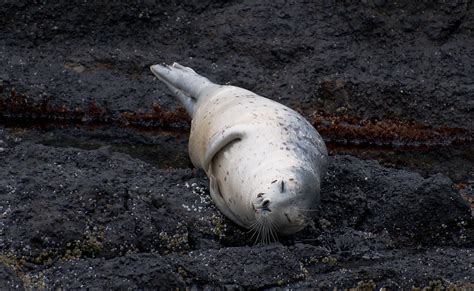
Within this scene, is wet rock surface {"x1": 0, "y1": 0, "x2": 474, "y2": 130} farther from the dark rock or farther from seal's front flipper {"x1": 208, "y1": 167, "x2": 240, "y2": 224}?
the dark rock

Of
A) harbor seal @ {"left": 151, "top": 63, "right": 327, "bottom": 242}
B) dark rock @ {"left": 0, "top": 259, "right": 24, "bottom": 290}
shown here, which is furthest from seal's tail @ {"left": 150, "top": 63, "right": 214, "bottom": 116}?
dark rock @ {"left": 0, "top": 259, "right": 24, "bottom": 290}

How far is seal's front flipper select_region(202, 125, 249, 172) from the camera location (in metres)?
7.20

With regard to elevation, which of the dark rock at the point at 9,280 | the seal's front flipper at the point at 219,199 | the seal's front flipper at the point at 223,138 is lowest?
the seal's front flipper at the point at 219,199

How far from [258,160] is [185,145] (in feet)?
8.05

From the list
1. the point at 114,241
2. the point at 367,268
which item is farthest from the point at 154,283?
the point at 367,268

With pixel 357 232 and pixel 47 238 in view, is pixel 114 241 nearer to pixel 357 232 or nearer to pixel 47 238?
pixel 47 238

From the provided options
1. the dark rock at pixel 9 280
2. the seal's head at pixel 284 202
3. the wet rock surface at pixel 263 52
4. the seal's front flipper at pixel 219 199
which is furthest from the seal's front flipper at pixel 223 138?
the wet rock surface at pixel 263 52

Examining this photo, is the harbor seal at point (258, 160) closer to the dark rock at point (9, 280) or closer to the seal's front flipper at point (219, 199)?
the seal's front flipper at point (219, 199)

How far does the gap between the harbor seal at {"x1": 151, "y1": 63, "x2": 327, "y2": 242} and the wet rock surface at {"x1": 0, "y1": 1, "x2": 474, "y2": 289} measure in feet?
0.57

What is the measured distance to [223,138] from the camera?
23.6 feet

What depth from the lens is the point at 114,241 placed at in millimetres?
6426

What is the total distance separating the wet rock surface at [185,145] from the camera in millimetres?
6148

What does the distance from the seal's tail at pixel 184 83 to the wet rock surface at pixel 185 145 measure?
50 cm

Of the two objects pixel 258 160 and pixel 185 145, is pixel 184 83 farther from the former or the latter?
pixel 258 160
